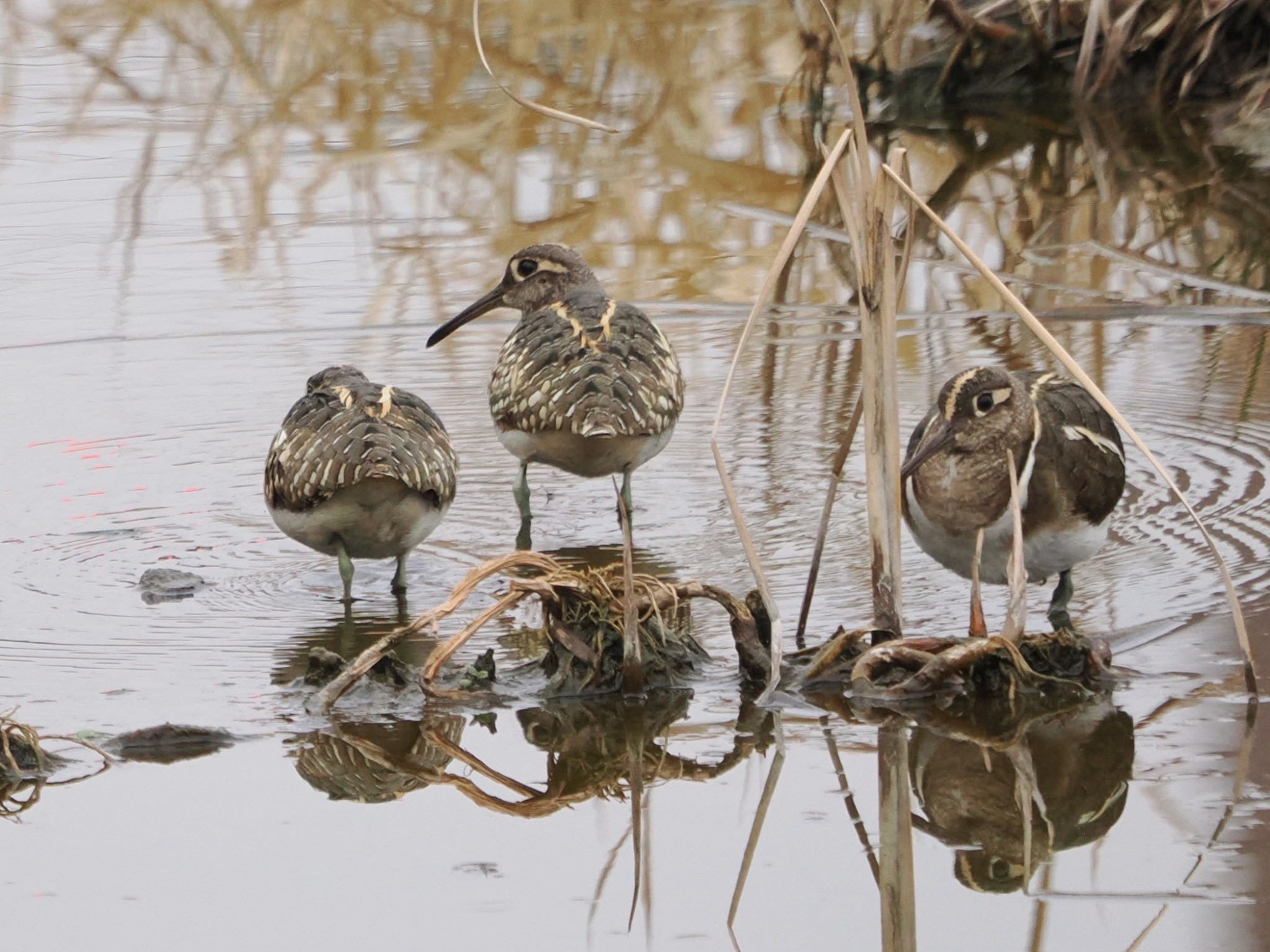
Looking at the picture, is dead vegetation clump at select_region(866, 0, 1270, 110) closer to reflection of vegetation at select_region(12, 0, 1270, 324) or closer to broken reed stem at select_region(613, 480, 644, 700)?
reflection of vegetation at select_region(12, 0, 1270, 324)

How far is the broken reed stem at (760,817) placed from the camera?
415cm

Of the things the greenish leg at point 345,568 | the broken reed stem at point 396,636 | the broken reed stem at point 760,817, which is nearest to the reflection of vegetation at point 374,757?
the broken reed stem at point 396,636

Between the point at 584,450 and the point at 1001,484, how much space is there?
1.89 meters

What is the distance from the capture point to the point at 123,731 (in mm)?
5211

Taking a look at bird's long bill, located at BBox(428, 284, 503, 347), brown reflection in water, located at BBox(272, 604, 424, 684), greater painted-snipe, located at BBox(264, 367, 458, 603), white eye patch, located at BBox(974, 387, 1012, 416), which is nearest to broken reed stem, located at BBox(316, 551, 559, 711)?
brown reflection in water, located at BBox(272, 604, 424, 684)

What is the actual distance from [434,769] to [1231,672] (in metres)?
2.09

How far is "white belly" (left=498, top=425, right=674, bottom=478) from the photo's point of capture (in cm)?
729

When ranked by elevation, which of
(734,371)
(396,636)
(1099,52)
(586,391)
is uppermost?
(1099,52)

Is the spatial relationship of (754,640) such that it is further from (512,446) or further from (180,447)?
(180,447)

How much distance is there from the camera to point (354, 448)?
20.9ft

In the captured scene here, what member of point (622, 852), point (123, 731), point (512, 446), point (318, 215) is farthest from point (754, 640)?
point (318, 215)

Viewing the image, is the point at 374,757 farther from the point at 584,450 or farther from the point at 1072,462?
the point at 584,450

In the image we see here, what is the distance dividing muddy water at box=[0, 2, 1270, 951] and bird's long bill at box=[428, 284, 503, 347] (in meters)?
0.18

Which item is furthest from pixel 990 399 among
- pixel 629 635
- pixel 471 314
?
pixel 471 314
